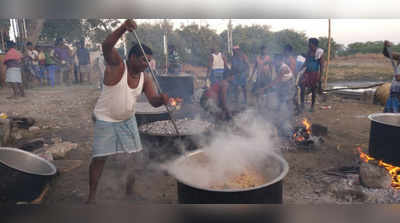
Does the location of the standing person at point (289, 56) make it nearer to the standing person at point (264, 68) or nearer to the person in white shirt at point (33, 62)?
the standing person at point (264, 68)

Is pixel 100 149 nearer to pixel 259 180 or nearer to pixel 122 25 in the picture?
pixel 122 25

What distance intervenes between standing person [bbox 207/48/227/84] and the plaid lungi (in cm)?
649

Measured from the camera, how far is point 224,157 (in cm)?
322

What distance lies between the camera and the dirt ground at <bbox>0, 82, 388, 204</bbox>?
3.74 metres

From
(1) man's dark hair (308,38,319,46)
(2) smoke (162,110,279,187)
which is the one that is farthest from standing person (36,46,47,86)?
(1) man's dark hair (308,38,319,46)

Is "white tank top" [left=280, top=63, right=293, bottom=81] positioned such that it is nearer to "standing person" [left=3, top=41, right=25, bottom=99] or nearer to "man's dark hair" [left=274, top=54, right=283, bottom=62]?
"man's dark hair" [left=274, top=54, right=283, bottom=62]

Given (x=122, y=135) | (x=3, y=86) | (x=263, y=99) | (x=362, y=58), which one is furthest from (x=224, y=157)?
(x=3, y=86)

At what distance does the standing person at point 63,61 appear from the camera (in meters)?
7.13

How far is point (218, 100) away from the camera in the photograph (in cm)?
591

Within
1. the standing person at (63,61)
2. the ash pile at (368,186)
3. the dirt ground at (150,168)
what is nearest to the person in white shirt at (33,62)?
the standing person at (63,61)

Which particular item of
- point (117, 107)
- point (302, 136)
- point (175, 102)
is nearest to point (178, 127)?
point (117, 107)

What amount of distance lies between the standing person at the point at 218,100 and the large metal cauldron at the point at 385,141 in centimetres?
279

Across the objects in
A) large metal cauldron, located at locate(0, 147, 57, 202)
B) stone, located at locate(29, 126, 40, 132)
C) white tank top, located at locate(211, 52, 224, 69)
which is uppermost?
white tank top, located at locate(211, 52, 224, 69)

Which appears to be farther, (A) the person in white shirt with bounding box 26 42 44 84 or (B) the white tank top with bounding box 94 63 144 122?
(A) the person in white shirt with bounding box 26 42 44 84
